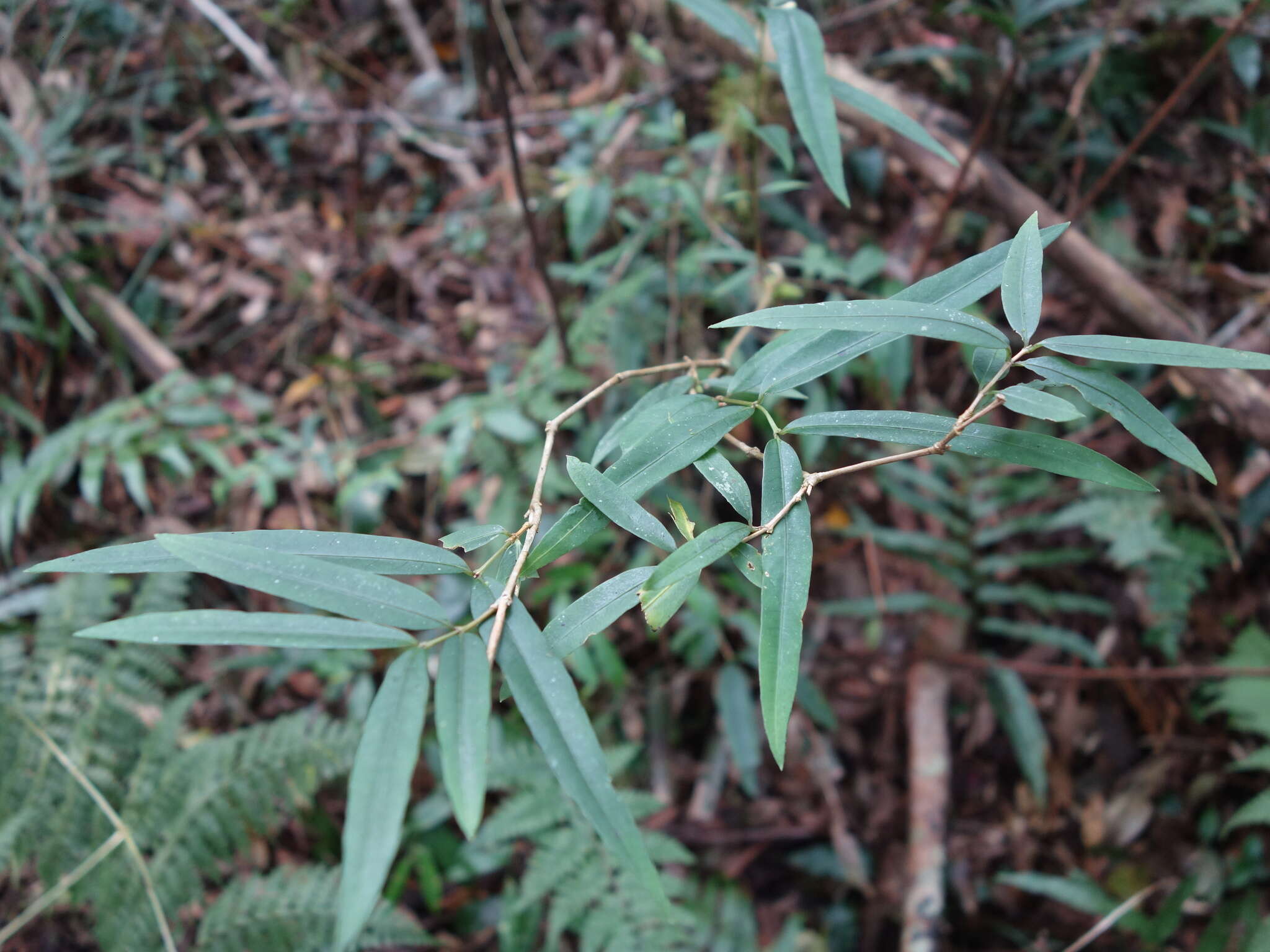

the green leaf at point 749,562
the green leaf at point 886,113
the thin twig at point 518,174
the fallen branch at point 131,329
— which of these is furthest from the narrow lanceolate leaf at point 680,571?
the fallen branch at point 131,329

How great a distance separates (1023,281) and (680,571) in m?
0.40

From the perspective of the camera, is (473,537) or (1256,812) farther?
(1256,812)

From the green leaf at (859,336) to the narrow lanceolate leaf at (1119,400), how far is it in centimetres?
10

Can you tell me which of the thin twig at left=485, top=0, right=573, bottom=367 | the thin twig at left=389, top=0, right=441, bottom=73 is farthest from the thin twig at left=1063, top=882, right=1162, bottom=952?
the thin twig at left=389, top=0, right=441, bottom=73

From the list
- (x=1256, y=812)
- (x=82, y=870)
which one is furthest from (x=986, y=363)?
(x=82, y=870)

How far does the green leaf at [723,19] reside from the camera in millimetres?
1024

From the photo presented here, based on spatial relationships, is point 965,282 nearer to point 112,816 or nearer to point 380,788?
point 380,788

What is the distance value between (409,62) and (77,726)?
2577 millimetres

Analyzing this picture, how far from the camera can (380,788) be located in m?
0.54

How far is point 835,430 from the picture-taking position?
2.30ft

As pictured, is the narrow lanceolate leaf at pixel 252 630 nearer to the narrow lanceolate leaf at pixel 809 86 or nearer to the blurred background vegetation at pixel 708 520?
the narrow lanceolate leaf at pixel 809 86

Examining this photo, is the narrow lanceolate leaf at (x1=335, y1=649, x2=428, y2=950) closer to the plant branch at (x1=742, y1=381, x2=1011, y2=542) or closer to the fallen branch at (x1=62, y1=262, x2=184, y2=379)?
the plant branch at (x1=742, y1=381, x2=1011, y2=542)

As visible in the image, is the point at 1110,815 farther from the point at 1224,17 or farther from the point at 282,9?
the point at 282,9

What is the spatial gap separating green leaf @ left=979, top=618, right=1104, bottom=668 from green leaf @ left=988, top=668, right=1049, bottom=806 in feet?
0.34
